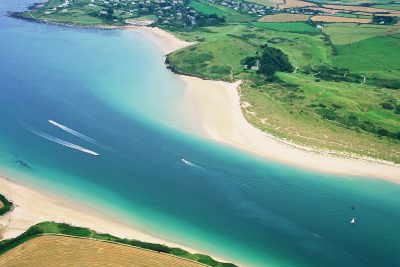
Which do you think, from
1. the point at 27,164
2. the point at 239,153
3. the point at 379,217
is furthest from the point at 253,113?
the point at 27,164

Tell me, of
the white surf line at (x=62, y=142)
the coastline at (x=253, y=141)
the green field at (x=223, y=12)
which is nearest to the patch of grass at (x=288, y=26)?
the green field at (x=223, y=12)

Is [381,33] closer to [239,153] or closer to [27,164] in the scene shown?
[239,153]

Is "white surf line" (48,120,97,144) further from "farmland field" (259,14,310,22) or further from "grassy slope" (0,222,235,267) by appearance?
"farmland field" (259,14,310,22)

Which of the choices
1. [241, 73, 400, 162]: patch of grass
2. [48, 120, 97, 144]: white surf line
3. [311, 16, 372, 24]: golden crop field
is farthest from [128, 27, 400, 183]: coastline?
[311, 16, 372, 24]: golden crop field

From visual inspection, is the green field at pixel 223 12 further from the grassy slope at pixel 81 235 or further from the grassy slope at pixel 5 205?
the grassy slope at pixel 81 235

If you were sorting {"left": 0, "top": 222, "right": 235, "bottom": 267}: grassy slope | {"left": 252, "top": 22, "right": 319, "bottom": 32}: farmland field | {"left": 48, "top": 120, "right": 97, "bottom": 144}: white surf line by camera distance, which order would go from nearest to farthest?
{"left": 0, "top": 222, "right": 235, "bottom": 267}: grassy slope → {"left": 48, "top": 120, "right": 97, "bottom": 144}: white surf line → {"left": 252, "top": 22, "right": 319, "bottom": 32}: farmland field
